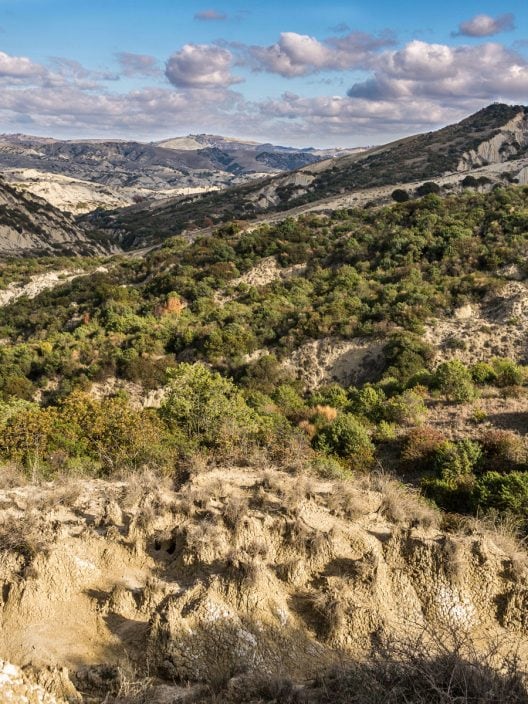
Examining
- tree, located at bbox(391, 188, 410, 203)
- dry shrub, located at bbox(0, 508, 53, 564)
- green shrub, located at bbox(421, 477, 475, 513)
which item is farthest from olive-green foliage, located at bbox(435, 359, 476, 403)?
tree, located at bbox(391, 188, 410, 203)

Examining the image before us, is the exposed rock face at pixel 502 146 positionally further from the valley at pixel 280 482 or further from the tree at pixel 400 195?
the valley at pixel 280 482

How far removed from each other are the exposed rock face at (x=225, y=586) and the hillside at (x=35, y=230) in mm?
66895

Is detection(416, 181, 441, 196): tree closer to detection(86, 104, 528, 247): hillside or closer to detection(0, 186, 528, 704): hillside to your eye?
detection(86, 104, 528, 247): hillside

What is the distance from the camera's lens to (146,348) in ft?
72.2

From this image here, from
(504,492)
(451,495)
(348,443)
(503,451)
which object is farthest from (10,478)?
(503,451)

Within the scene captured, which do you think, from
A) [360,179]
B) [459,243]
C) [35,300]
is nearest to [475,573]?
[459,243]

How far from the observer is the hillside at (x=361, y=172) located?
240 ft

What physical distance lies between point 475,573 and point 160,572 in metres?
4.16

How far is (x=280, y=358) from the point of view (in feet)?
70.3

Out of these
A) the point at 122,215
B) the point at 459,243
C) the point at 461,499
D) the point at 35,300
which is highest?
the point at 122,215

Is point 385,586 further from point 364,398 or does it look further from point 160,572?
point 364,398

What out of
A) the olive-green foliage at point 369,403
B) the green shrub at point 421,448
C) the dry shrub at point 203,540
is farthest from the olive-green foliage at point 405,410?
the dry shrub at point 203,540

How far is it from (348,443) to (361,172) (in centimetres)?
7713

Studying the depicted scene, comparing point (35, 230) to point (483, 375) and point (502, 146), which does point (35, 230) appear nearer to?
point (502, 146)
